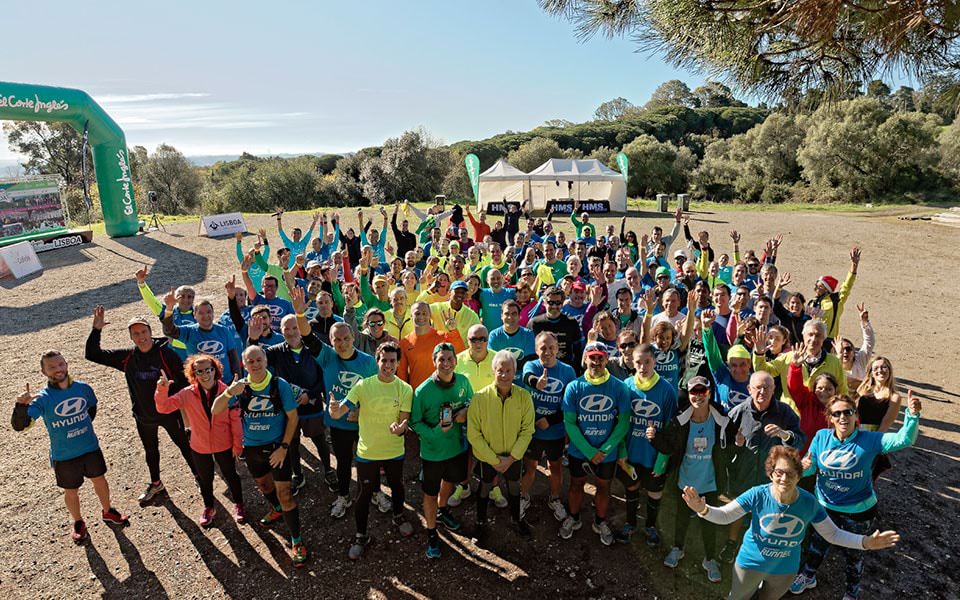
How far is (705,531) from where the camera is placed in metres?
4.27

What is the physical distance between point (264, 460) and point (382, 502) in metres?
1.27

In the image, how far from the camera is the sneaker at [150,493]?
5.24 metres

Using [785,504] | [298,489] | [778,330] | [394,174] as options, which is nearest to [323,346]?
[298,489]

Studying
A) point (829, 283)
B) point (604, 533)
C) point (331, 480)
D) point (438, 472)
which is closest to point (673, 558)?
point (604, 533)

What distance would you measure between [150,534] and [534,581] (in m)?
3.59

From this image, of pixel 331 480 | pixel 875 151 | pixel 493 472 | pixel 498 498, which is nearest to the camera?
pixel 493 472

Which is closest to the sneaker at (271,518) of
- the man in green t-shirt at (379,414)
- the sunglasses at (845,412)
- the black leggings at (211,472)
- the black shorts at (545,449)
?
the black leggings at (211,472)

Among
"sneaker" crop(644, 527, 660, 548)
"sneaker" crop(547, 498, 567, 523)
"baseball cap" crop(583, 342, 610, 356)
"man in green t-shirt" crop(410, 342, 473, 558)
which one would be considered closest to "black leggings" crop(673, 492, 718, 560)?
"sneaker" crop(644, 527, 660, 548)

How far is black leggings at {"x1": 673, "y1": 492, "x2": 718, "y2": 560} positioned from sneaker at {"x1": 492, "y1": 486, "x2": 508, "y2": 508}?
163cm

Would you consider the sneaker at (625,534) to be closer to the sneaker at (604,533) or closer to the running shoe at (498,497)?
the sneaker at (604,533)

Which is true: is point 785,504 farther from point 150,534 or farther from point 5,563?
point 5,563

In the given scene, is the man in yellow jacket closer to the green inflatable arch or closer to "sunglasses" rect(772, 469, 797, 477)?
"sunglasses" rect(772, 469, 797, 477)

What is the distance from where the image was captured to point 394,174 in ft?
143

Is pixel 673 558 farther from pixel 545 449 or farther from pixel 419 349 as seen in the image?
pixel 419 349
